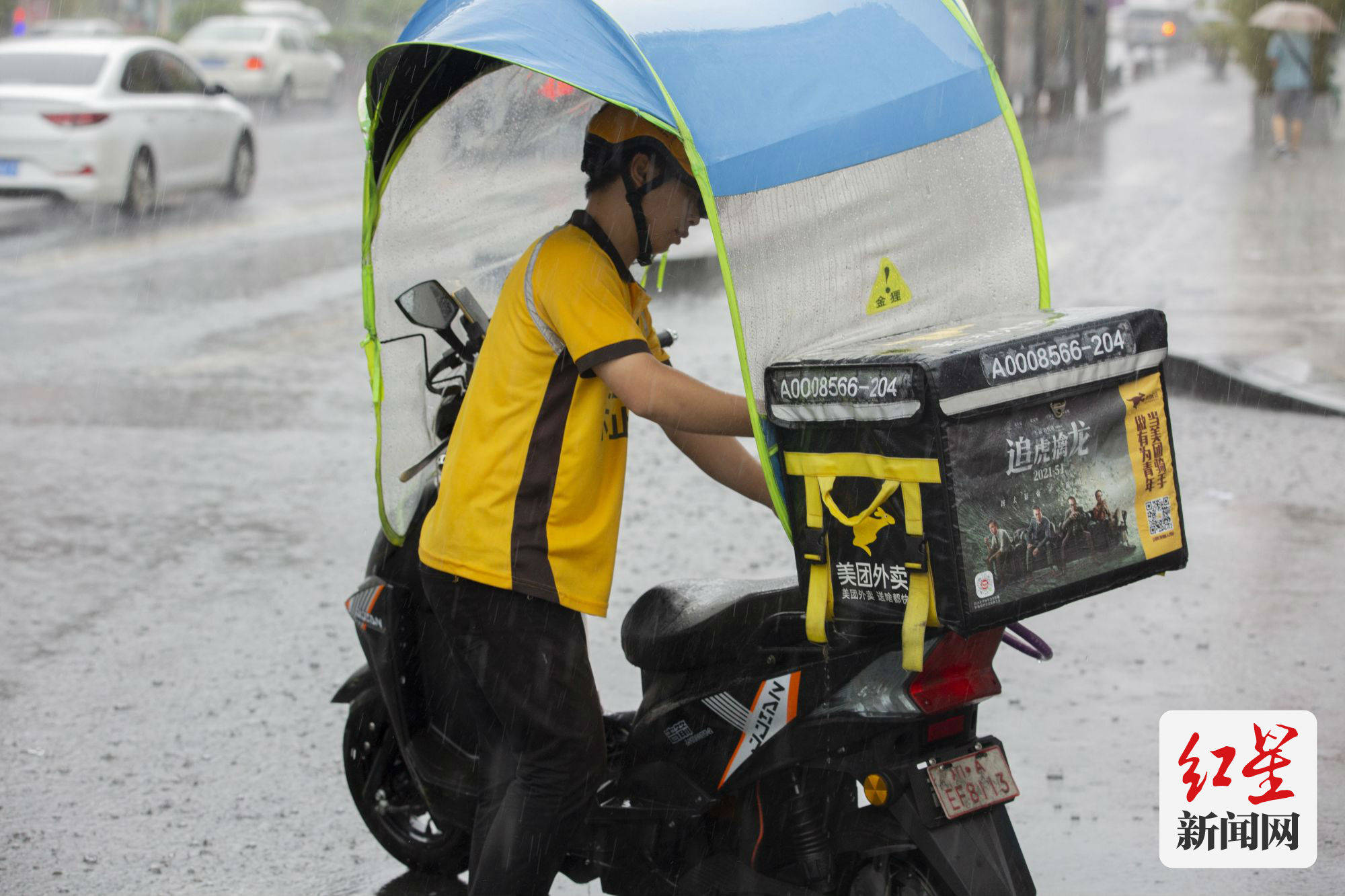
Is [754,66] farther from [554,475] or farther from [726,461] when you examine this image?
[726,461]

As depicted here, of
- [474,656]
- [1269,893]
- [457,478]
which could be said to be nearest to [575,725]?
[474,656]

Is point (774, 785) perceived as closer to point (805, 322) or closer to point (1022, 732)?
point (805, 322)

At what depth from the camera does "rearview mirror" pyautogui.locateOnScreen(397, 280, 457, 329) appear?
11.6 ft

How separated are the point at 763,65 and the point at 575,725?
1.35 meters

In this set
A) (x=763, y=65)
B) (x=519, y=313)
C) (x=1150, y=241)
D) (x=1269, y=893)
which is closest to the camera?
(x=763, y=65)

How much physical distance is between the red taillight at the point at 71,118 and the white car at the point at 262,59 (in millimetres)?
16457

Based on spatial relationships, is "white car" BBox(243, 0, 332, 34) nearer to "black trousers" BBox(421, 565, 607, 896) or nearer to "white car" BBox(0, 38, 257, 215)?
"white car" BBox(0, 38, 257, 215)

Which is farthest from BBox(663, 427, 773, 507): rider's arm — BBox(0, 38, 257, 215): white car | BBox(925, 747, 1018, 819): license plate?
BBox(0, 38, 257, 215): white car

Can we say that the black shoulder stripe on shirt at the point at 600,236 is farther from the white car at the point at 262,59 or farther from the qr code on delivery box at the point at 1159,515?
the white car at the point at 262,59

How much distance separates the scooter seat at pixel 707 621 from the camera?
311 cm

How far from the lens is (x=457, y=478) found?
124 inches

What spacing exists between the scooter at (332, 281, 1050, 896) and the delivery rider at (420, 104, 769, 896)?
196mm

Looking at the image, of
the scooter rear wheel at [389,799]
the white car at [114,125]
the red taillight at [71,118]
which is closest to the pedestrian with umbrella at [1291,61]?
the white car at [114,125]

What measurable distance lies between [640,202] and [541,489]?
582 mm
